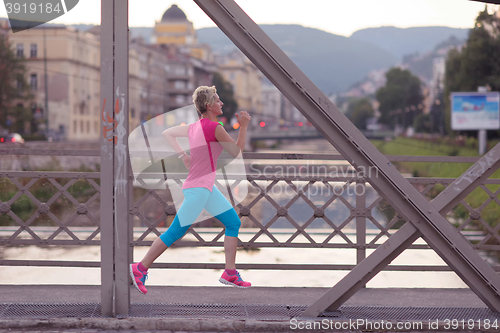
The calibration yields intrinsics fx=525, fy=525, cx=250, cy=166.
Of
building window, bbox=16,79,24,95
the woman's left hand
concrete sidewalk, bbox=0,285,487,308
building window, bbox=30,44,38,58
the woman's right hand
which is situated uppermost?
building window, bbox=30,44,38,58

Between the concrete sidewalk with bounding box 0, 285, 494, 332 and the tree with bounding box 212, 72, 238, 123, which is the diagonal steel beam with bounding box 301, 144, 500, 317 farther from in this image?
the tree with bounding box 212, 72, 238, 123

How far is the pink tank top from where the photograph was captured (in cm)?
411

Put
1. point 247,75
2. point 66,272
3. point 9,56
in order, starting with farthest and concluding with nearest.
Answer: point 247,75 → point 9,56 → point 66,272

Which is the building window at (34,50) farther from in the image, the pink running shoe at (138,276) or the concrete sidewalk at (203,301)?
the pink running shoe at (138,276)

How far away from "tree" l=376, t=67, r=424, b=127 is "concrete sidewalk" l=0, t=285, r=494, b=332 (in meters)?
122

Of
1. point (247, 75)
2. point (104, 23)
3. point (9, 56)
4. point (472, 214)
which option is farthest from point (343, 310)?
point (247, 75)

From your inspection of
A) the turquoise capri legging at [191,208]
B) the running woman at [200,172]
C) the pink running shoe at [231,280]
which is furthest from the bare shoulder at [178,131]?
the pink running shoe at [231,280]

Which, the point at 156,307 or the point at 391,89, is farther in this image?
the point at 391,89

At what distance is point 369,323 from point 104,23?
9.62ft

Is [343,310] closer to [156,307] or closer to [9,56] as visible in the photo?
[156,307]

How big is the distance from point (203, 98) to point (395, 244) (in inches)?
72.7

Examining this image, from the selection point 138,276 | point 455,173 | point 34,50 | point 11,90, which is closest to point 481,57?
point 455,173

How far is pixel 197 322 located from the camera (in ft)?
12.5

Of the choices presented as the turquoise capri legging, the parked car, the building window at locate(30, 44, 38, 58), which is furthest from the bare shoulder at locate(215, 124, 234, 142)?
the building window at locate(30, 44, 38, 58)
